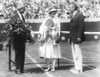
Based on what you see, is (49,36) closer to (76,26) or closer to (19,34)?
(76,26)

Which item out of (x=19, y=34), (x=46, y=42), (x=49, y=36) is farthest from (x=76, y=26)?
(x=19, y=34)

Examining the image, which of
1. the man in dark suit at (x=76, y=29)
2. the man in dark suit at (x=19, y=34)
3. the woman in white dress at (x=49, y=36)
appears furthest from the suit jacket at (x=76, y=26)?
the man in dark suit at (x=19, y=34)

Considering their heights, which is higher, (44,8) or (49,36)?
(44,8)

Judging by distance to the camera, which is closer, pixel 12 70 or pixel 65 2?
pixel 12 70

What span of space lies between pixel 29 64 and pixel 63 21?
11.7 meters

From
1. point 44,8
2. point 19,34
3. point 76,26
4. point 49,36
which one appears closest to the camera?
point 19,34

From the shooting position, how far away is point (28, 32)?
9984mm

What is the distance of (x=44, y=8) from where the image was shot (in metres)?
27.0

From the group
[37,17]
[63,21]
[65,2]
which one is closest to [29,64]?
[63,21]

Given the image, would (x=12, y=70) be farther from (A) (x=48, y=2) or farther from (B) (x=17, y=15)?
(A) (x=48, y=2)

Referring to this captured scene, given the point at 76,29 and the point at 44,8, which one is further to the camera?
the point at 44,8

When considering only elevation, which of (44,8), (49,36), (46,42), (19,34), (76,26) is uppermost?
(44,8)

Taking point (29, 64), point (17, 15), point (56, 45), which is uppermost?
point (17, 15)

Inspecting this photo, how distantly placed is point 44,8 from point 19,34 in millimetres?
17309
